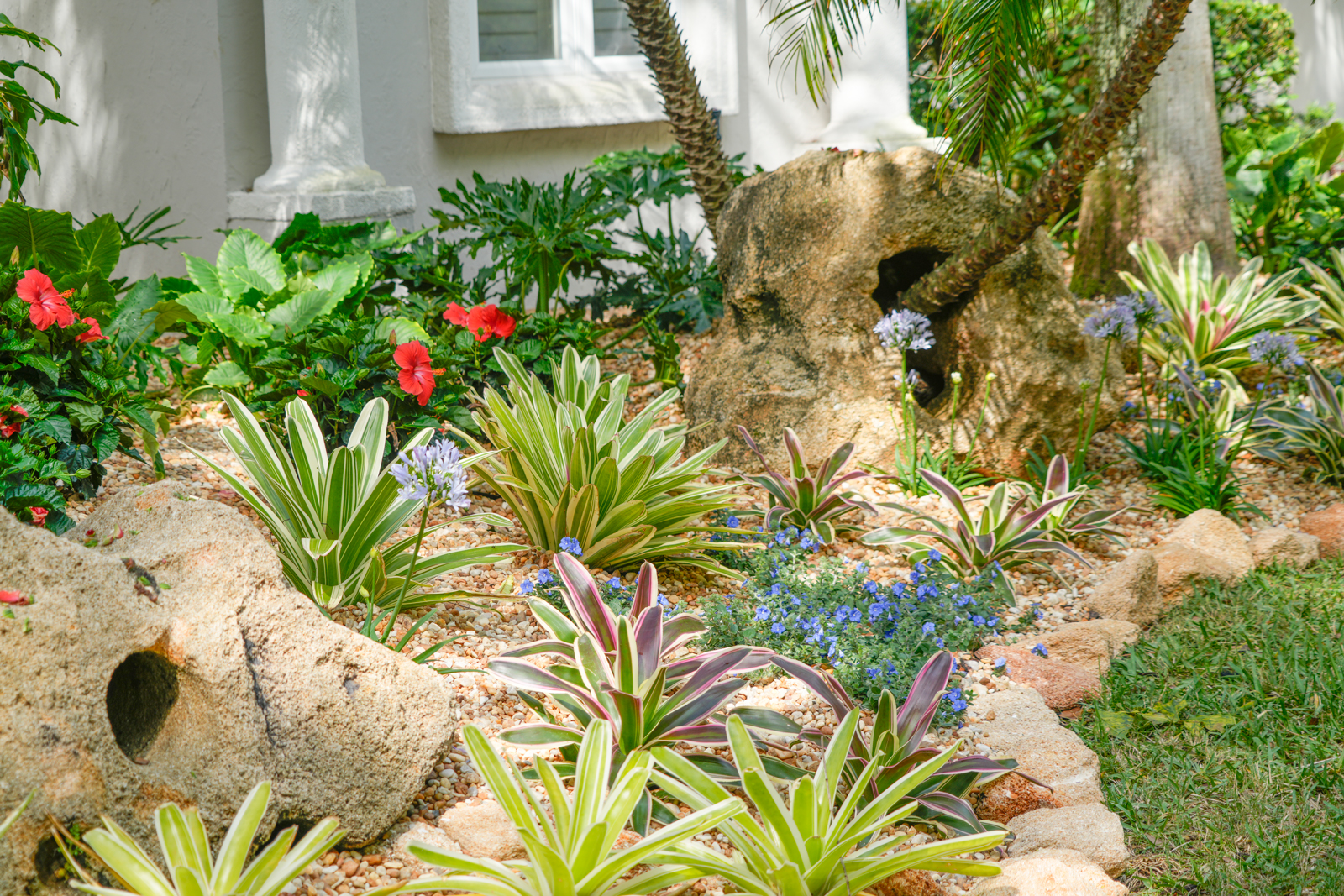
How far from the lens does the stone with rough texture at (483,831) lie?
204cm

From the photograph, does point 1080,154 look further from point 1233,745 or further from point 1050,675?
point 1233,745

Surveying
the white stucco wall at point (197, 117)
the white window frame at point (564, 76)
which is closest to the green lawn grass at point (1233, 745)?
the white window frame at point (564, 76)

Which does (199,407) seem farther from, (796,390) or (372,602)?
(796,390)

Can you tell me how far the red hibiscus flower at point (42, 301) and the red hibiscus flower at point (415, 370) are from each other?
1.00 metres

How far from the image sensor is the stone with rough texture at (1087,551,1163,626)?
3.43 meters

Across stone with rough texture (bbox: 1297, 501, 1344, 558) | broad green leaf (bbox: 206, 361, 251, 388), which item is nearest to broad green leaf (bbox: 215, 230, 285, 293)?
broad green leaf (bbox: 206, 361, 251, 388)

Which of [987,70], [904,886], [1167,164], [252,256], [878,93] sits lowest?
[904,886]

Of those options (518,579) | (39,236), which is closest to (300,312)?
(39,236)

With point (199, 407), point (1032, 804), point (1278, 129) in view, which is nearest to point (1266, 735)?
point (1032, 804)

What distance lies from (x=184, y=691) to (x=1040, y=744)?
2008 mm

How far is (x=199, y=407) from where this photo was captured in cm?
437

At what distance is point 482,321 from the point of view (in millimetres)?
4242

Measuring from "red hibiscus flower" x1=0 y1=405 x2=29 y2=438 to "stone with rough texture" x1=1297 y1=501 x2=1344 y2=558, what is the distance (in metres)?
4.46

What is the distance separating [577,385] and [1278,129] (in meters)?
8.02
